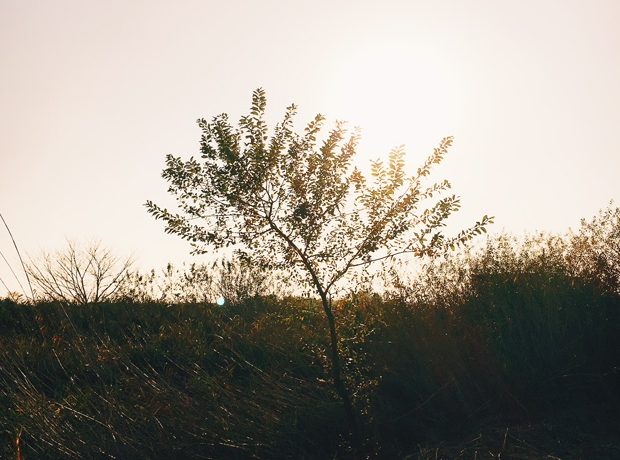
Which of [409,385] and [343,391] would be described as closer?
[343,391]

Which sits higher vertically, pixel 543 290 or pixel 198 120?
pixel 198 120

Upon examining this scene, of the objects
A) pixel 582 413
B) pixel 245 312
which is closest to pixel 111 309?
pixel 245 312

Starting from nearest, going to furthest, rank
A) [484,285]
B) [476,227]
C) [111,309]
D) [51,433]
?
1. [476,227]
2. [51,433]
3. [484,285]
4. [111,309]

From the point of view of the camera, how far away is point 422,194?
4.64 metres

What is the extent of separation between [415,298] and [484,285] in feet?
3.83

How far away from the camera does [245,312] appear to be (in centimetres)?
1330

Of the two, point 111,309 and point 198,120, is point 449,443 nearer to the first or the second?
point 198,120

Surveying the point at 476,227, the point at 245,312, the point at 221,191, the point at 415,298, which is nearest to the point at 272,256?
the point at 221,191

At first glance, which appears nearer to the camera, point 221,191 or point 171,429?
point 221,191

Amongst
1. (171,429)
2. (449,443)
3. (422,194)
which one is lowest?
(449,443)

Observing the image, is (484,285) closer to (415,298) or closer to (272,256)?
(415,298)

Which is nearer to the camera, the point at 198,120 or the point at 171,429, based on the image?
the point at 198,120

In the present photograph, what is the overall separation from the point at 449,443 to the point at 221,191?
12.0 feet

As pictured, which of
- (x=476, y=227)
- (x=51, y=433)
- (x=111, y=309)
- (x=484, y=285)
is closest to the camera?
(x=476, y=227)
